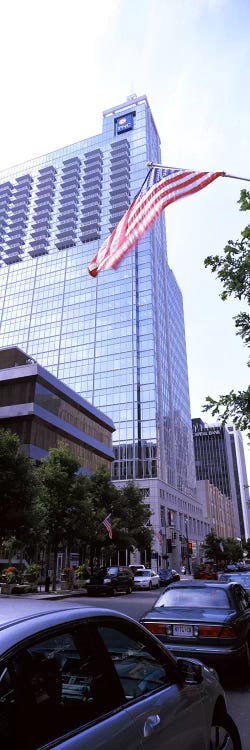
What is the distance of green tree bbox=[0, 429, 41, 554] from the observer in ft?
78.3

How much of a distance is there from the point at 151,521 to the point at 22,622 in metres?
70.4

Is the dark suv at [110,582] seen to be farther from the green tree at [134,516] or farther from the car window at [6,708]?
the car window at [6,708]

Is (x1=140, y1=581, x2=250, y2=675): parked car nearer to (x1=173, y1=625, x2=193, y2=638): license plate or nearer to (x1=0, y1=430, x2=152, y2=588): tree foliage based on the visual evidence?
(x1=173, y1=625, x2=193, y2=638): license plate

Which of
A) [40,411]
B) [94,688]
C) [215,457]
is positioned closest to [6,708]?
[94,688]

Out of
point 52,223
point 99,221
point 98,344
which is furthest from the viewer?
point 52,223

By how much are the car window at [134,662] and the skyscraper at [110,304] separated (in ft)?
227

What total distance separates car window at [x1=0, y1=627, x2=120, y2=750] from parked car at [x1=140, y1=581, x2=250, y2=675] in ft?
15.6

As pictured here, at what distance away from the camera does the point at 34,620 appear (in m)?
2.12

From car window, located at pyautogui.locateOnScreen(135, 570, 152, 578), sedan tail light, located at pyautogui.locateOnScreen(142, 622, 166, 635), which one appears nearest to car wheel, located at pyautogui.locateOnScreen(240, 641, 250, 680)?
sedan tail light, located at pyautogui.locateOnScreen(142, 622, 166, 635)

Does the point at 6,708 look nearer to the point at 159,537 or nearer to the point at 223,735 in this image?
the point at 223,735

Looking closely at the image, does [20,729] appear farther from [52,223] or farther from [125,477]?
[52,223]

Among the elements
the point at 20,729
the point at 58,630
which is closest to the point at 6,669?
the point at 20,729

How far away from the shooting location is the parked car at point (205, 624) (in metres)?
6.44

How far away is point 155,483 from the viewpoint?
71.7 meters
